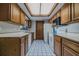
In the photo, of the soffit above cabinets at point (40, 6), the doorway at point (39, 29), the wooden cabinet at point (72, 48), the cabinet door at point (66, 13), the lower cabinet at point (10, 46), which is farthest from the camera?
the doorway at point (39, 29)

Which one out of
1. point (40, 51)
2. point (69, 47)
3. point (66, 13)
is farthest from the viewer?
point (40, 51)

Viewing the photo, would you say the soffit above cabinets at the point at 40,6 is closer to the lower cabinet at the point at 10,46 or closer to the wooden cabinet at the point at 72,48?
the lower cabinet at the point at 10,46

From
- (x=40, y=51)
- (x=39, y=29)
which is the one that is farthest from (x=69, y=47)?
(x=39, y=29)

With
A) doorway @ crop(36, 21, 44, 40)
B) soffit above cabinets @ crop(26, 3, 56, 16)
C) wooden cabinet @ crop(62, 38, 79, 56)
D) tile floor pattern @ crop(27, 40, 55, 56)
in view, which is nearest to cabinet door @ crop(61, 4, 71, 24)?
wooden cabinet @ crop(62, 38, 79, 56)

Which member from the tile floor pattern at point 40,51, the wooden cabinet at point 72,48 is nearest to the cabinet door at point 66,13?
the wooden cabinet at point 72,48

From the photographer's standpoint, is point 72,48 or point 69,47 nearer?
point 72,48

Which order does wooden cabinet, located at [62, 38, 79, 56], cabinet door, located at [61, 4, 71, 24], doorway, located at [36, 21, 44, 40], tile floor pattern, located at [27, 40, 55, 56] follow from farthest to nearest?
doorway, located at [36, 21, 44, 40]
tile floor pattern, located at [27, 40, 55, 56]
cabinet door, located at [61, 4, 71, 24]
wooden cabinet, located at [62, 38, 79, 56]

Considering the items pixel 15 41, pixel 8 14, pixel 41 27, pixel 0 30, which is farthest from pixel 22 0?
pixel 41 27

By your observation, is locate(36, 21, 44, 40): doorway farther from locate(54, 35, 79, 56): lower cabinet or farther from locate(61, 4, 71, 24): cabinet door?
locate(54, 35, 79, 56): lower cabinet

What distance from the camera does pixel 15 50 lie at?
106 inches

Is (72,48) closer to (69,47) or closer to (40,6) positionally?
(69,47)

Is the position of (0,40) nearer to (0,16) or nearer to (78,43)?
(0,16)

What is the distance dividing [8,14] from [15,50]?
84 centimetres

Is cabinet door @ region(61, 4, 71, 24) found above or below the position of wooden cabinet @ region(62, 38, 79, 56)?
above
